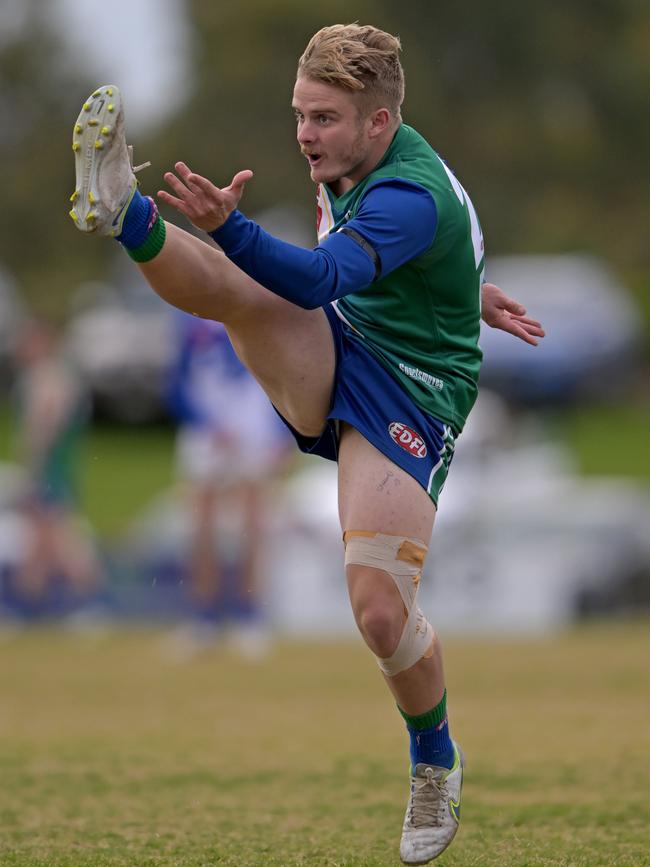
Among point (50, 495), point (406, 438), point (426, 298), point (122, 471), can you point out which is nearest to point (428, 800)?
point (406, 438)

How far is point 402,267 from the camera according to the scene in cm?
483

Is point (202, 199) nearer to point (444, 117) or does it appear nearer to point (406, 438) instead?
point (406, 438)

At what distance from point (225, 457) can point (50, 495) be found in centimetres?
216

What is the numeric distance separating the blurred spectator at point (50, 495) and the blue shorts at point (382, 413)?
8.70m

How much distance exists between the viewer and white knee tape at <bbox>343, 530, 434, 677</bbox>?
4.71 m

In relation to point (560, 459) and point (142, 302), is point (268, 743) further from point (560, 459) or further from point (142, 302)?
point (142, 302)

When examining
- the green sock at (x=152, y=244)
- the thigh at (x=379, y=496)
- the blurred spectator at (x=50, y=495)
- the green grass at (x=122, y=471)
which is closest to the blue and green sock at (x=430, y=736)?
the thigh at (x=379, y=496)

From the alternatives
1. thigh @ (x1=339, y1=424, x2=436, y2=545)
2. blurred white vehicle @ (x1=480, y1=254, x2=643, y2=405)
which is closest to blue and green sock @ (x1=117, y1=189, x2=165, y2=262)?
thigh @ (x1=339, y1=424, x2=436, y2=545)

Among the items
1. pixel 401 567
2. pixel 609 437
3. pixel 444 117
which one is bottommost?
pixel 401 567

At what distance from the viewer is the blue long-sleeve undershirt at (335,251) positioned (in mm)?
4461

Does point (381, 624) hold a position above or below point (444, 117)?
below

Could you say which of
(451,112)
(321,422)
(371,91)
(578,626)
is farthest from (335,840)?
(451,112)

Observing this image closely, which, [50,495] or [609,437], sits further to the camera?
[609,437]

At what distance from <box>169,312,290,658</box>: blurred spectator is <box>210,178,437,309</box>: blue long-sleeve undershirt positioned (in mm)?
7024
